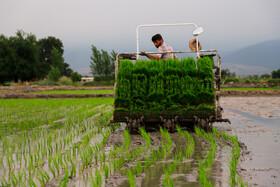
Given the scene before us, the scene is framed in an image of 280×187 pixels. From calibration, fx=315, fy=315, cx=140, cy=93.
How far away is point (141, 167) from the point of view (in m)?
3.55

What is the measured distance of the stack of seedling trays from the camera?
610 centimetres

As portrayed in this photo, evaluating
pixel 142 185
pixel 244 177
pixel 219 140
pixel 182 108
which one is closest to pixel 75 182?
pixel 142 185

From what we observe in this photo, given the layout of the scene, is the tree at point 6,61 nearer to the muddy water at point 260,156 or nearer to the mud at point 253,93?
the mud at point 253,93

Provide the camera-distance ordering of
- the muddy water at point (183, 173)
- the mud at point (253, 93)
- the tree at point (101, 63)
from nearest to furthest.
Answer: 1. the muddy water at point (183, 173)
2. the mud at point (253, 93)
3. the tree at point (101, 63)

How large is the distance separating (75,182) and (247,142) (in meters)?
3.25

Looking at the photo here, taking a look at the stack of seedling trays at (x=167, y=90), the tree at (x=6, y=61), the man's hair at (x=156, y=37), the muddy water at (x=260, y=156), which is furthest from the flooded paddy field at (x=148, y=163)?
the tree at (x=6, y=61)

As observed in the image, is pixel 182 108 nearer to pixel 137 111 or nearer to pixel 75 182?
pixel 137 111

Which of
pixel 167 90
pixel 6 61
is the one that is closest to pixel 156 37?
pixel 167 90

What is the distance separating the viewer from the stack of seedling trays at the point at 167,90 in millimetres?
6102

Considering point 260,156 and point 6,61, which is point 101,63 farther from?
point 260,156

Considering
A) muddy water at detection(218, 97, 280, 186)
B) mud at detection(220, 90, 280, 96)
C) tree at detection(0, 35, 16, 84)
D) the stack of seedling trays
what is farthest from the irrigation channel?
tree at detection(0, 35, 16, 84)

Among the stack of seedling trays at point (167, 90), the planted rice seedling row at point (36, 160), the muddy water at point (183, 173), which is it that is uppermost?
the stack of seedling trays at point (167, 90)

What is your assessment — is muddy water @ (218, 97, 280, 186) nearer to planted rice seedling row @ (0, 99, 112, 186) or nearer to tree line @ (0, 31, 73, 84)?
planted rice seedling row @ (0, 99, 112, 186)

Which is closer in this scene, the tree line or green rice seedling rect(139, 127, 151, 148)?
green rice seedling rect(139, 127, 151, 148)
